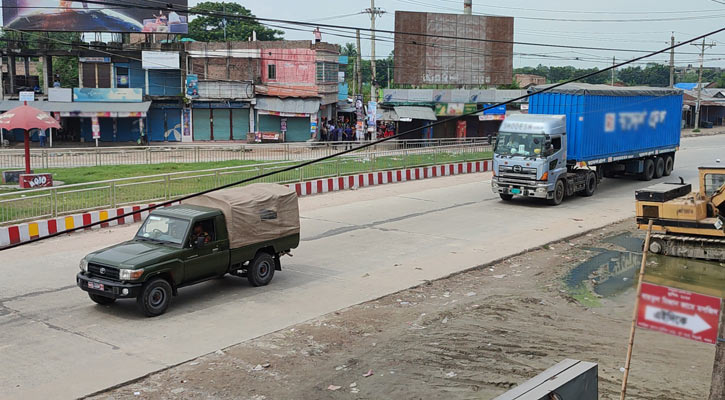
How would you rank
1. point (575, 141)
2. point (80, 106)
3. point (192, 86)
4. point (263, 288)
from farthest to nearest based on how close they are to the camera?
1. point (192, 86)
2. point (80, 106)
3. point (575, 141)
4. point (263, 288)

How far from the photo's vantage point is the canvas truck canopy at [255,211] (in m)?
13.2

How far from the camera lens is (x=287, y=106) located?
159 ft

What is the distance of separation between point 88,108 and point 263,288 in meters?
35.9

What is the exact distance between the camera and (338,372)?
9523 millimetres

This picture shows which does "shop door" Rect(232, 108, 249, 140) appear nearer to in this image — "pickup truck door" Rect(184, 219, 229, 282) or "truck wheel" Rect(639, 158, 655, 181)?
"truck wheel" Rect(639, 158, 655, 181)

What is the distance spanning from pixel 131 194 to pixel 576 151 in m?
14.7

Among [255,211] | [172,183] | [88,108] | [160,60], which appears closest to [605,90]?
[172,183]

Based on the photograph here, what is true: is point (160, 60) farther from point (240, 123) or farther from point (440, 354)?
point (440, 354)

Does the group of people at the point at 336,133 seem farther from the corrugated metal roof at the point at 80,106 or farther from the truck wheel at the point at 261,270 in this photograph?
the truck wheel at the point at 261,270

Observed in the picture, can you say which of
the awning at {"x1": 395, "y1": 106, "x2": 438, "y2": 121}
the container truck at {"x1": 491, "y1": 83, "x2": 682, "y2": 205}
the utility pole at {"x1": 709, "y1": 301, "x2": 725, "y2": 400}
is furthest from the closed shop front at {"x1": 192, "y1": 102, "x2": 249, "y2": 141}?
the utility pole at {"x1": 709, "y1": 301, "x2": 725, "y2": 400}

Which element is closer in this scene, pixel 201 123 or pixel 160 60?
pixel 160 60

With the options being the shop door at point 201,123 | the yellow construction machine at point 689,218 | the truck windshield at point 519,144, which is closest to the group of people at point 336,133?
the shop door at point 201,123

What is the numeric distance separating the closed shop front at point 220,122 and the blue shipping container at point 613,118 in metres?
27.5

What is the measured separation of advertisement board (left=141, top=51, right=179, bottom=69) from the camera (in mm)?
46969
